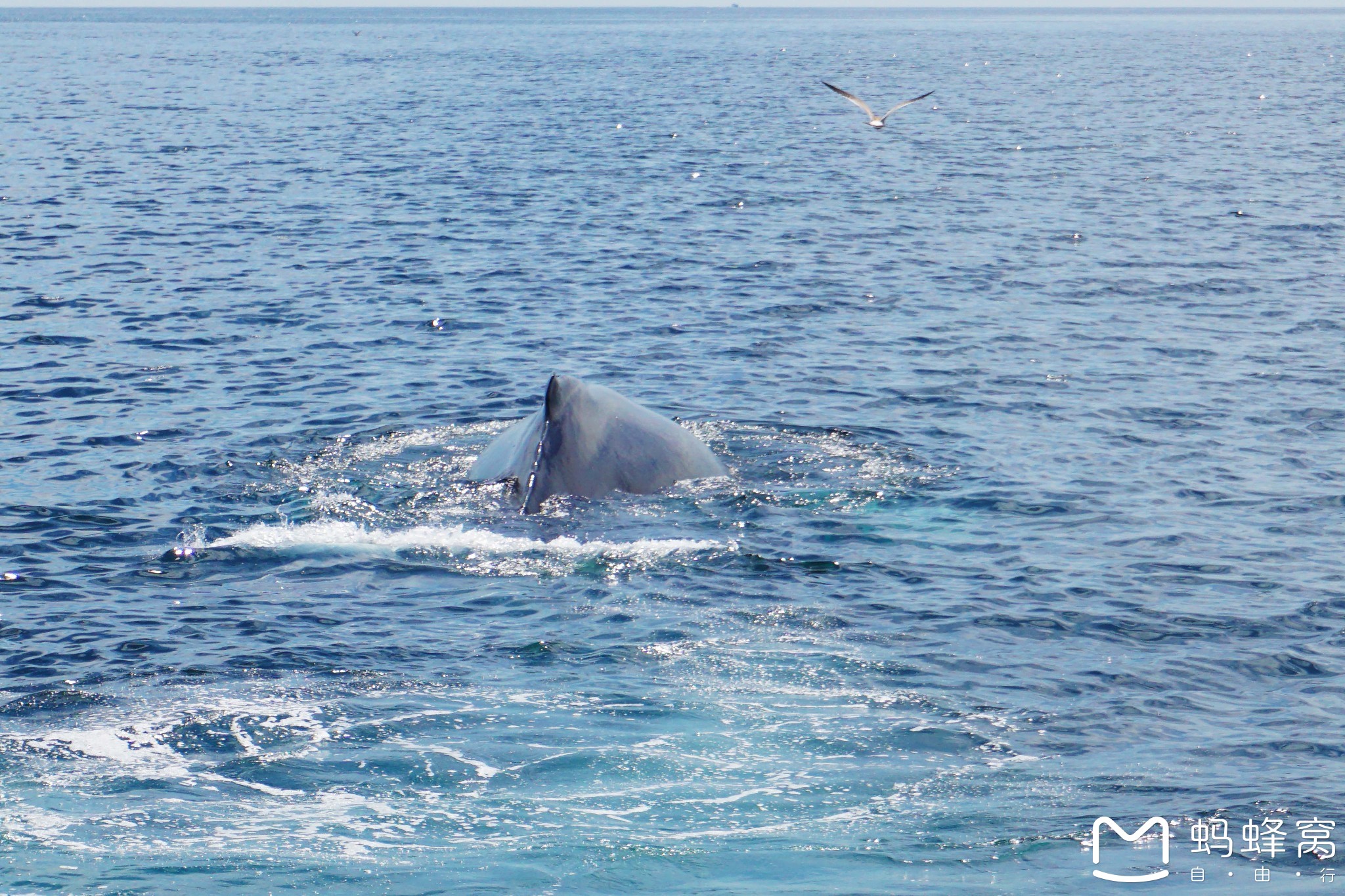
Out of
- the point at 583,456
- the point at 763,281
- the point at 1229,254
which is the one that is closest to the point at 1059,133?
the point at 1229,254

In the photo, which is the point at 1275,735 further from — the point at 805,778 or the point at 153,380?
the point at 153,380

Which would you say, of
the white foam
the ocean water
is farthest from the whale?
the white foam

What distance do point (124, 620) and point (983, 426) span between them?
11.9 metres

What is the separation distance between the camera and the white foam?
50.4 ft

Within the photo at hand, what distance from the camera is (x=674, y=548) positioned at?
612 inches

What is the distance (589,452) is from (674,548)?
164cm

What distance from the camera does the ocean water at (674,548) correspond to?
1044cm

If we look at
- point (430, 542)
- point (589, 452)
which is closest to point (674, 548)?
point (589, 452)

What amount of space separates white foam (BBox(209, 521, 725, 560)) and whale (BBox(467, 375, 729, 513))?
766mm

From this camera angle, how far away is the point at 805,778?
11.0 metres

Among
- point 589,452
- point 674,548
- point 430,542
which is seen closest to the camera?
point 674,548

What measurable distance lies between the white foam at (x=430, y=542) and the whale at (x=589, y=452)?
766mm

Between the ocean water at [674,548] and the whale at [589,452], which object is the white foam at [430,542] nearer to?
the ocean water at [674,548]

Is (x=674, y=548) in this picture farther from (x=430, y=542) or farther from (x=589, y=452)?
(x=430, y=542)
